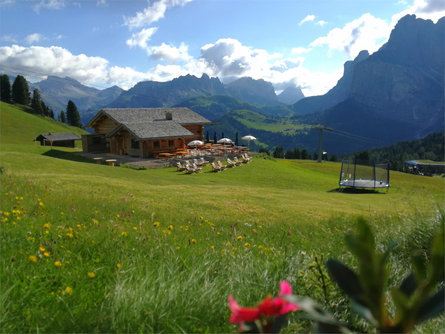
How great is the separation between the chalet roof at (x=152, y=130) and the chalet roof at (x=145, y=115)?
2.26 meters

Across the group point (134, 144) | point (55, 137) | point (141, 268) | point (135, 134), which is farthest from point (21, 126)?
point (141, 268)

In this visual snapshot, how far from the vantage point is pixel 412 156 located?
183625 millimetres

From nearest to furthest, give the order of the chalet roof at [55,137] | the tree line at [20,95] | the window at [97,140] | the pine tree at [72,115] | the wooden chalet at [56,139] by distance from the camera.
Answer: the window at [97,140], the chalet roof at [55,137], the wooden chalet at [56,139], the tree line at [20,95], the pine tree at [72,115]

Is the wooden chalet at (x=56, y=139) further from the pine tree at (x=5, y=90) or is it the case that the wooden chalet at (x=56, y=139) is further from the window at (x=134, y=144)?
the pine tree at (x=5, y=90)

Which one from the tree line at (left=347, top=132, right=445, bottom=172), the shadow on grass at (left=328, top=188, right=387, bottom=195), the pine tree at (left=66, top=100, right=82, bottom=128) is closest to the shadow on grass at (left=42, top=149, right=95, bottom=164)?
A: the shadow on grass at (left=328, top=188, right=387, bottom=195)

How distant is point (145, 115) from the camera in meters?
50.3

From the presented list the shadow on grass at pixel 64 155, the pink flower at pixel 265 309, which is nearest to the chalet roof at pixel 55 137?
the shadow on grass at pixel 64 155

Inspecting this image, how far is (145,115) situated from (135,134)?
11699 mm

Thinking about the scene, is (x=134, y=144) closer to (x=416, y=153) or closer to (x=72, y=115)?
(x=72, y=115)

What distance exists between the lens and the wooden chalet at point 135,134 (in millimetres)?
41094

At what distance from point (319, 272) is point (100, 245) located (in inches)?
129

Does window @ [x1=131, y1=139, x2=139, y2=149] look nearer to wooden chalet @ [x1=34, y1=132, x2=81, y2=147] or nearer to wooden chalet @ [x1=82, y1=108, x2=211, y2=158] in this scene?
wooden chalet @ [x1=82, y1=108, x2=211, y2=158]

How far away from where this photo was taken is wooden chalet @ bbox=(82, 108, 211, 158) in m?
41.1

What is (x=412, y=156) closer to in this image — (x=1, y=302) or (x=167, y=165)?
(x=167, y=165)
